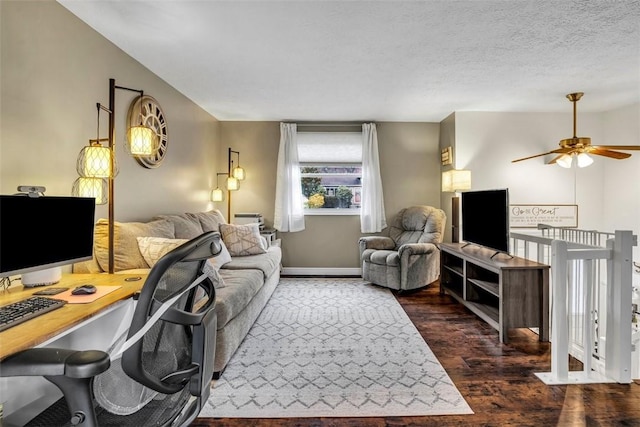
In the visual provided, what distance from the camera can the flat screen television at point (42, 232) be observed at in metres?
1.36

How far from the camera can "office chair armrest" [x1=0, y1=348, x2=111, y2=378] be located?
79 centimetres

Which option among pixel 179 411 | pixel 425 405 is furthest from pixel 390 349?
pixel 179 411

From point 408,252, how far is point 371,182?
1429mm

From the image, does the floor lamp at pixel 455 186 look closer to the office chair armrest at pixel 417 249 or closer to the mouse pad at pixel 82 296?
the office chair armrest at pixel 417 249

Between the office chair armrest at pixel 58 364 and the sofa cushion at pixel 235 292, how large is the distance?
141cm

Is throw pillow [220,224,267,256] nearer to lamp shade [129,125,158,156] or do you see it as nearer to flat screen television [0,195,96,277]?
lamp shade [129,125,158,156]

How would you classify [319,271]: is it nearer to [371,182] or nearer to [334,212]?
[334,212]

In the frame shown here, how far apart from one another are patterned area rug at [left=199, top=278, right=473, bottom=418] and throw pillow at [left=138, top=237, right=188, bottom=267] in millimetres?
948

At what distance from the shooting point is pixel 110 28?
7.91ft

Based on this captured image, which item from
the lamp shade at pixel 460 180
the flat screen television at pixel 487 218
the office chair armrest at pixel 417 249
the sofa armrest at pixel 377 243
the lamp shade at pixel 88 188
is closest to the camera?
the lamp shade at pixel 88 188

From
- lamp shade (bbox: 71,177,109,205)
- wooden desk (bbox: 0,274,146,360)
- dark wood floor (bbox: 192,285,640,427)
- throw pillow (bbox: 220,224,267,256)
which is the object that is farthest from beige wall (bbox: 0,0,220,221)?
dark wood floor (bbox: 192,285,640,427)

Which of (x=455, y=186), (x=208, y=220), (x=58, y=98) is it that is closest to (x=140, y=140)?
(x=58, y=98)

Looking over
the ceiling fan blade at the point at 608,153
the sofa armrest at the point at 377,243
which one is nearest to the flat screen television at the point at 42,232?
the sofa armrest at the point at 377,243

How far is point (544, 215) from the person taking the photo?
185 inches
